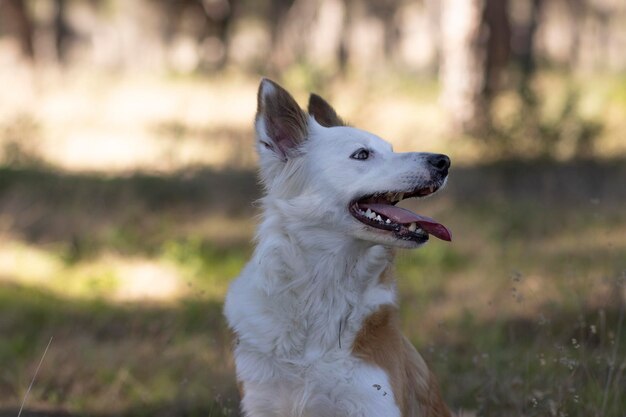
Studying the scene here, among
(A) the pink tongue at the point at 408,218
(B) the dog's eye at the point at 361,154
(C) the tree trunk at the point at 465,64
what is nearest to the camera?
(A) the pink tongue at the point at 408,218

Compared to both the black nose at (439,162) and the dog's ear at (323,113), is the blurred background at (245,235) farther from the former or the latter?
the black nose at (439,162)

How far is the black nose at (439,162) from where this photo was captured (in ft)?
13.3

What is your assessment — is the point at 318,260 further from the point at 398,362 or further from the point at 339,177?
the point at 398,362

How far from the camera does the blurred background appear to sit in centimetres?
548

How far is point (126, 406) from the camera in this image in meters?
Result: 5.44

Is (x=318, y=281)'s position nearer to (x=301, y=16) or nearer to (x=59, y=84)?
(x=59, y=84)

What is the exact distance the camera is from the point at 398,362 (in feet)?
12.9

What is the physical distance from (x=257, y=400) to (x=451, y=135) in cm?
893

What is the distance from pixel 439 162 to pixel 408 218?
286 millimetres

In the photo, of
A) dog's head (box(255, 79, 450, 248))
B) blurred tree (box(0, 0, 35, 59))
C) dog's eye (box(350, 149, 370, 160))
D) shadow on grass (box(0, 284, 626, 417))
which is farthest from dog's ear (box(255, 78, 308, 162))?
blurred tree (box(0, 0, 35, 59))

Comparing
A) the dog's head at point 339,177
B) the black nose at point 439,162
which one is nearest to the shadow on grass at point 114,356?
Result: the dog's head at point 339,177

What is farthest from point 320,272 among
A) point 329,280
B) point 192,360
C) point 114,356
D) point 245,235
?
point 245,235

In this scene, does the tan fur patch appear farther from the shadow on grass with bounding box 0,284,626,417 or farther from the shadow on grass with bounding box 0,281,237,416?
the shadow on grass with bounding box 0,281,237,416

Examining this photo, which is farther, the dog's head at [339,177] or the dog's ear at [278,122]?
the dog's ear at [278,122]
